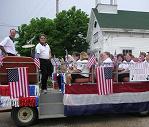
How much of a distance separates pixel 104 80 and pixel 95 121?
1.12m

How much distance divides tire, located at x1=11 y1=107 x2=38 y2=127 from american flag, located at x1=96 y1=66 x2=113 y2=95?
1.72m

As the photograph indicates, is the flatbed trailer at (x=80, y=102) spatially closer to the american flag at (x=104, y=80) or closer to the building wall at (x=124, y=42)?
the american flag at (x=104, y=80)

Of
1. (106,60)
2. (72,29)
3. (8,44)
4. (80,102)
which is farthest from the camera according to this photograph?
(72,29)

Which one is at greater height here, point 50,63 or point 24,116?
point 50,63

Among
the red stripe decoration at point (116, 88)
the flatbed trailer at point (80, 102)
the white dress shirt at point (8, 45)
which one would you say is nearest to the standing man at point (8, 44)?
the white dress shirt at point (8, 45)

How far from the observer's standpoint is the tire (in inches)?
343

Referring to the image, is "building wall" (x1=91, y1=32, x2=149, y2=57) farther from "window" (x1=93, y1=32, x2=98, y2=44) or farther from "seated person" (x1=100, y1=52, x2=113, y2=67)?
"seated person" (x1=100, y1=52, x2=113, y2=67)

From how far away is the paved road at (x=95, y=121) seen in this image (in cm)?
885

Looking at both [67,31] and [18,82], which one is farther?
[67,31]

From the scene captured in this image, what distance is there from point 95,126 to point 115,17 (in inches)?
797

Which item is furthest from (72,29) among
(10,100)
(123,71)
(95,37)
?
(10,100)

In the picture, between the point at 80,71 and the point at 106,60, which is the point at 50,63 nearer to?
the point at 80,71

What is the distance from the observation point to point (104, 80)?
9.12 m

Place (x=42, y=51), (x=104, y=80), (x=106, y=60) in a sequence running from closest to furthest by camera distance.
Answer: (x=104, y=80) < (x=42, y=51) < (x=106, y=60)
